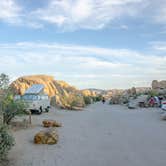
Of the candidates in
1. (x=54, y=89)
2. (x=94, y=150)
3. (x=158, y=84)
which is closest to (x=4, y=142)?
(x=94, y=150)

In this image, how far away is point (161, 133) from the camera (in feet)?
53.4

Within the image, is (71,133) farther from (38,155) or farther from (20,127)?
(38,155)

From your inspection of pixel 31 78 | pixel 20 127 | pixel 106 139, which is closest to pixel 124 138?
pixel 106 139

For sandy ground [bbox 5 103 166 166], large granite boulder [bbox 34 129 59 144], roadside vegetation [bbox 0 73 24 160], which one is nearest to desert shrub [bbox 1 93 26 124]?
roadside vegetation [bbox 0 73 24 160]

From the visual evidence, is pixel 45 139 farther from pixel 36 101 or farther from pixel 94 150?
pixel 36 101

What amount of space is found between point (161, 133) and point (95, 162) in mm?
7049

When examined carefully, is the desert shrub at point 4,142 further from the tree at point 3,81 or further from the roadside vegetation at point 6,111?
the tree at point 3,81

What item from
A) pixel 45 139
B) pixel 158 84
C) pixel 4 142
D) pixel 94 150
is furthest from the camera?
pixel 158 84

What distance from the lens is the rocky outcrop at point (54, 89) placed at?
44.5 metres

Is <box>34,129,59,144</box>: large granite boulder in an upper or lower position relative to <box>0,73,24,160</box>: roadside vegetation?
lower

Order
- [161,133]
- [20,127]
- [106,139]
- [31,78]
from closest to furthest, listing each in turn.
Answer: [106,139] → [161,133] → [20,127] → [31,78]

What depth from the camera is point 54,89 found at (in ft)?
233

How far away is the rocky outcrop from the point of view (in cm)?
4453

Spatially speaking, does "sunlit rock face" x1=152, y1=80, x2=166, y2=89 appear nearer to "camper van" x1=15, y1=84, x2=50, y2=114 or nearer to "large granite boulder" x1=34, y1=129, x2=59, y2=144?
"camper van" x1=15, y1=84, x2=50, y2=114
